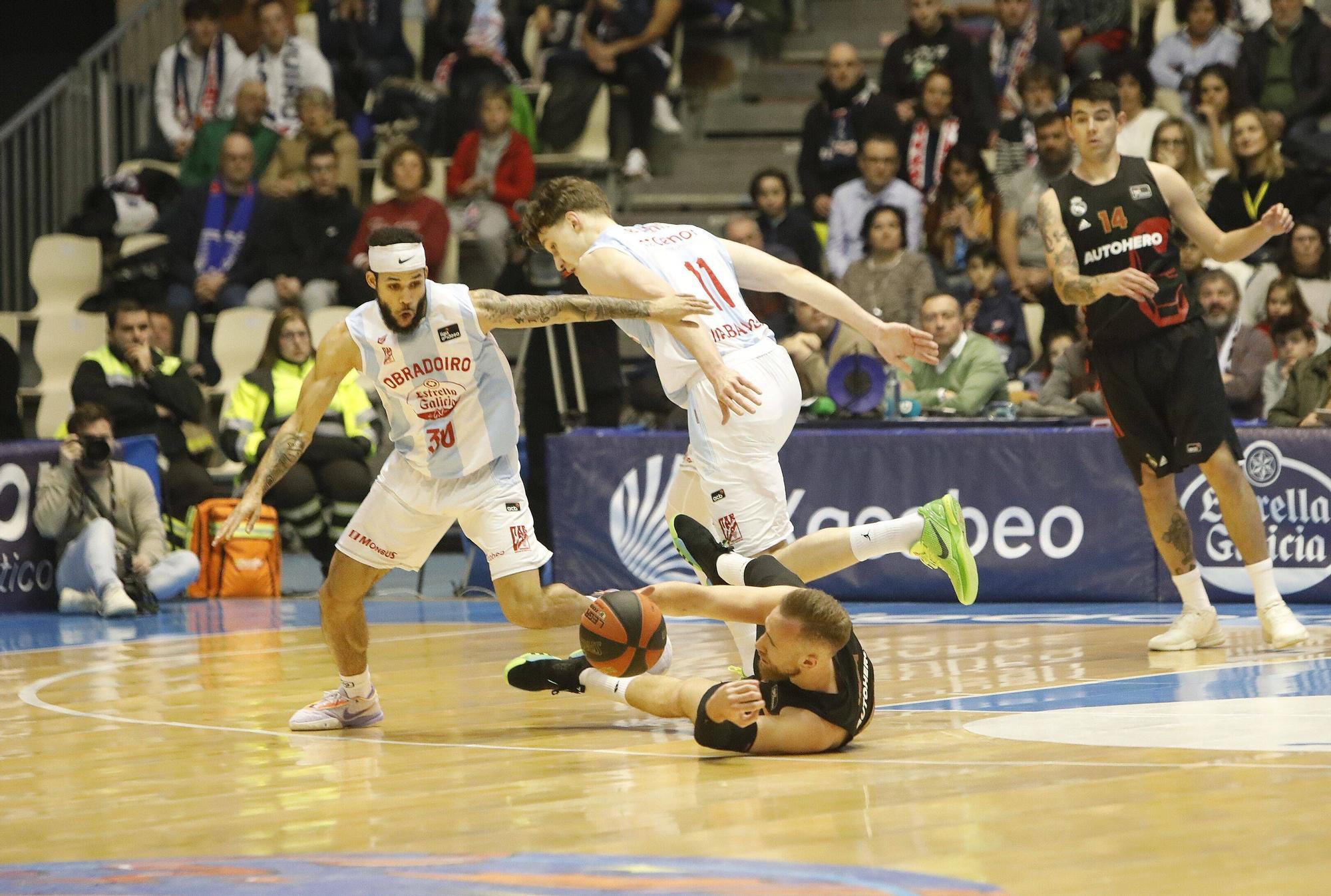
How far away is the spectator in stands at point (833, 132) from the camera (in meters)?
14.7

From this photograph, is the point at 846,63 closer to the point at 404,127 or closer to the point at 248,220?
the point at 404,127

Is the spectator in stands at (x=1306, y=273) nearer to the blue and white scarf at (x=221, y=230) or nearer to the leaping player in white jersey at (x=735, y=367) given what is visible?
the leaping player in white jersey at (x=735, y=367)

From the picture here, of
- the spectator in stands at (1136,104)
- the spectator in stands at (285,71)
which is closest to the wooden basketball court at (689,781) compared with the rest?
the spectator in stands at (1136,104)

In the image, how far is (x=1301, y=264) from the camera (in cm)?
1207

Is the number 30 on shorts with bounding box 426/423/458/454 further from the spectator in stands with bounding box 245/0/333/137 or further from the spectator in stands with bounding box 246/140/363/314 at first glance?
the spectator in stands with bounding box 245/0/333/137

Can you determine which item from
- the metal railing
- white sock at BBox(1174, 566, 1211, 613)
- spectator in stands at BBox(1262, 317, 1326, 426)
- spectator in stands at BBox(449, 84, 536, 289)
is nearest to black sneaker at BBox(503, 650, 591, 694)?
white sock at BBox(1174, 566, 1211, 613)

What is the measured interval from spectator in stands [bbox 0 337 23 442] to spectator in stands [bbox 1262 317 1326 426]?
868cm

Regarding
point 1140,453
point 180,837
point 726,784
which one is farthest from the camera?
point 1140,453

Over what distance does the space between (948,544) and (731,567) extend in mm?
927

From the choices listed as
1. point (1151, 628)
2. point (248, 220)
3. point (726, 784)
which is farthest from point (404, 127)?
point (726, 784)

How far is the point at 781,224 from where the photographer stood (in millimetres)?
13914

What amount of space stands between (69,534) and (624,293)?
20.6 ft

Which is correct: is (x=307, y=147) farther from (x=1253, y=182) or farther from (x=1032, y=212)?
(x=1253, y=182)

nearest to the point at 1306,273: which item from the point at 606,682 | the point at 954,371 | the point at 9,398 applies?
the point at 954,371
